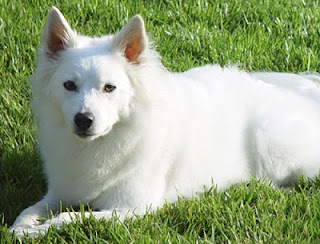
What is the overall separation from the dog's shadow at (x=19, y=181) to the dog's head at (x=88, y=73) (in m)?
0.86

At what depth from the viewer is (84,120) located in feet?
14.1

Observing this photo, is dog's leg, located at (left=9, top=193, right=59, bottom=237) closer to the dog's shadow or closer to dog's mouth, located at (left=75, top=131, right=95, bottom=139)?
the dog's shadow

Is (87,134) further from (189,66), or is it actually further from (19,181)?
(189,66)

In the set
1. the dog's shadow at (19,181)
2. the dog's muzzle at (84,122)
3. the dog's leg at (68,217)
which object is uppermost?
the dog's muzzle at (84,122)

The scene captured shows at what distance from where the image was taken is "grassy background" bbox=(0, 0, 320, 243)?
14.3ft

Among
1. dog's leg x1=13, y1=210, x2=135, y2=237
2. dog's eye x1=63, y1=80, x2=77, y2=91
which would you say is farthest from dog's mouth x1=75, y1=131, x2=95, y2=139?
dog's leg x1=13, y1=210, x2=135, y2=237

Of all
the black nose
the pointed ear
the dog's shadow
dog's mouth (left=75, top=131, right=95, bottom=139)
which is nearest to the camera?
the black nose

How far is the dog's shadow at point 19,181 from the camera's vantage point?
16.5ft

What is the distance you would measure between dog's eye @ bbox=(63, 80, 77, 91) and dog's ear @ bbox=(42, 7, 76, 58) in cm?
34

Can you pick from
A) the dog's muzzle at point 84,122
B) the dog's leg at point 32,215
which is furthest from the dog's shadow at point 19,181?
the dog's muzzle at point 84,122

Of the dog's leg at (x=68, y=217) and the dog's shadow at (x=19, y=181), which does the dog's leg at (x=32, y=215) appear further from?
the dog's shadow at (x=19, y=181)

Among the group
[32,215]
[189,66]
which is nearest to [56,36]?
[32,215]

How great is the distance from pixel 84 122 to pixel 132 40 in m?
0.76

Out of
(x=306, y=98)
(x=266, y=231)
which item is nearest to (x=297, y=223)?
(x=266, y=231)
